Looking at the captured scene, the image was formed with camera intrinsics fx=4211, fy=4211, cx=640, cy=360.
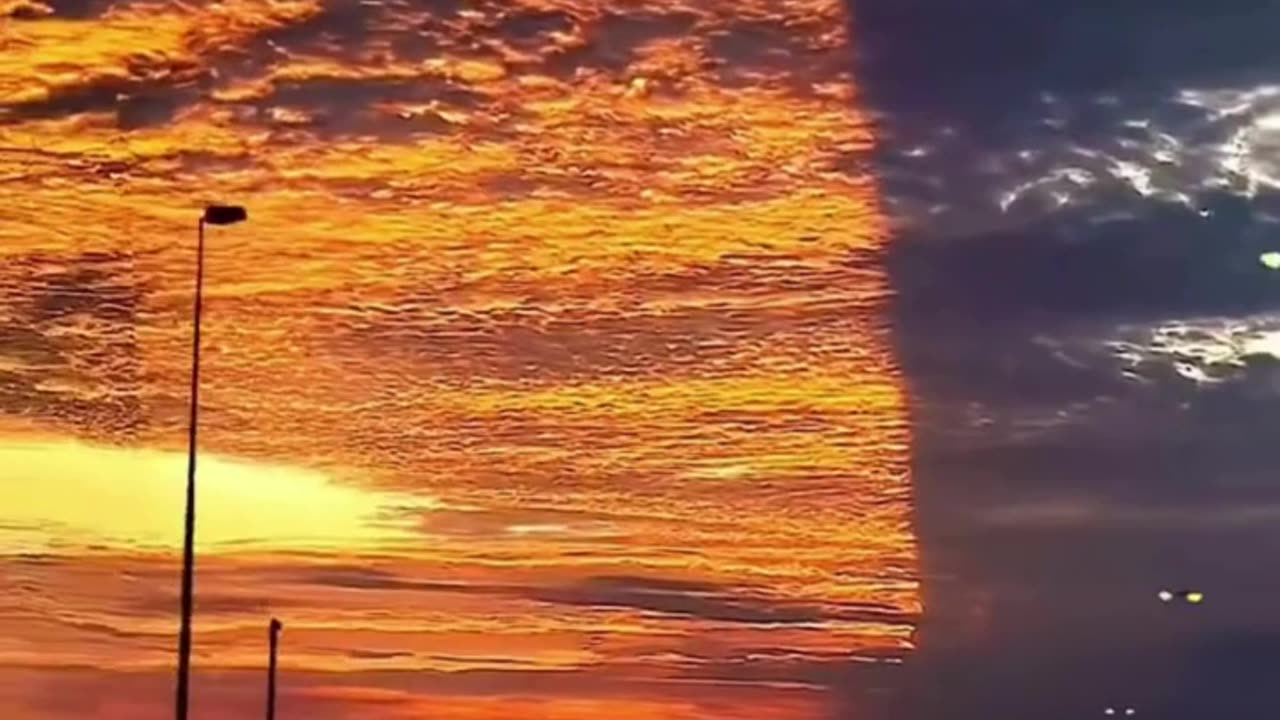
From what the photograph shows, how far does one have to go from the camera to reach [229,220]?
53562 mm

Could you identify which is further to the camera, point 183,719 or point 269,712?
point 269,712

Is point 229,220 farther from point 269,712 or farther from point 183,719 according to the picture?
point 269,712

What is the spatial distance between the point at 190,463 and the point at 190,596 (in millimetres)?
1693

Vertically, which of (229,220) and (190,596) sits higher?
(229,220)

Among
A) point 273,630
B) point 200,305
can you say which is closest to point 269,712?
point 273,630

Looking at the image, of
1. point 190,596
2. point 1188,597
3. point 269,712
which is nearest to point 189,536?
point 190,596

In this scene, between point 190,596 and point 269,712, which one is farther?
point 269,712

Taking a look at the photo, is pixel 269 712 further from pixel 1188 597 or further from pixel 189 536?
pixel 189 536

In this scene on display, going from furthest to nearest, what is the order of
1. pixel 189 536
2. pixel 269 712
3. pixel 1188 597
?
pixel 1188 597, pixel 269 712, pixel 189 536

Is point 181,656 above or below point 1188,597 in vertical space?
below

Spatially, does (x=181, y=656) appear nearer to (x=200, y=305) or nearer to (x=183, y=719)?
(x=183, y=719)

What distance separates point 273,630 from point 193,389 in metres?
31.9

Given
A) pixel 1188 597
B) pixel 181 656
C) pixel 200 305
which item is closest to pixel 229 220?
pixel 200 305

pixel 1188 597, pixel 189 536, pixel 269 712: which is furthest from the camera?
pixel 1188 597
